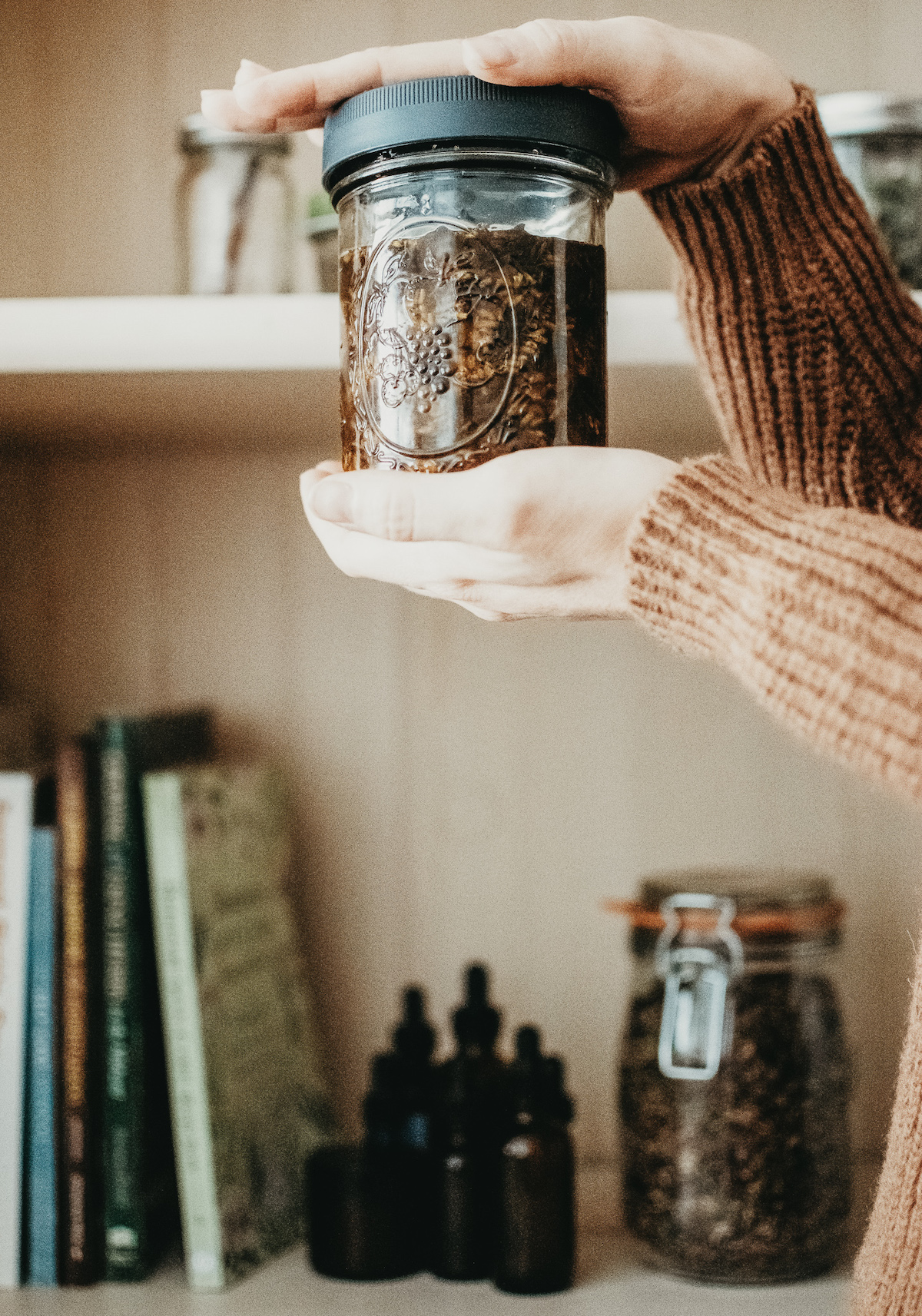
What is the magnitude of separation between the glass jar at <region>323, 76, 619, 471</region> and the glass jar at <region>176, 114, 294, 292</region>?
13.5 inches

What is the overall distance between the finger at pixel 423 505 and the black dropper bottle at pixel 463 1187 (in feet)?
1.54

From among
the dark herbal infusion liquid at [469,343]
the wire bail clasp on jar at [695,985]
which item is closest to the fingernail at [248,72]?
the dark herbal infusion liquid at [469,343]

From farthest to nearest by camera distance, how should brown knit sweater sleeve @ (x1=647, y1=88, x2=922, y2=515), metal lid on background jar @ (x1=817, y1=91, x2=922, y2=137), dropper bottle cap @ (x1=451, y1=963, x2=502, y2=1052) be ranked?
dropper bottle cap @ (x1=451, y1=963, x2=502, y2=1052), metal lid on background jar @ (x1=817, y1=91, x2=922, y2=137), brown knit sweater sleeve @ (x1=647, y1=88, x2=922, y2=515)

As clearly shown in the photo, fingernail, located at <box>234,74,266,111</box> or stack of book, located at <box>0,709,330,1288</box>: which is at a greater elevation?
fingernail, located at <box>234,74,266,111</box>

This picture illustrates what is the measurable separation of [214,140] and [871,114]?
1.49ft

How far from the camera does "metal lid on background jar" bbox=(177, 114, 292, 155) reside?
2.88 ft

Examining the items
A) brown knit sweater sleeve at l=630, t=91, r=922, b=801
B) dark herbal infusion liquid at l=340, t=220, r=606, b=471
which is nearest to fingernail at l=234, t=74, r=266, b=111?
dark herbal infusion liquid at l=340, t=220, r=606, b=471

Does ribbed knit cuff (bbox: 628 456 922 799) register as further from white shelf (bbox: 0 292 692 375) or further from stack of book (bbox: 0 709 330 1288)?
stack of book (bbox: 0 709 330 1288)

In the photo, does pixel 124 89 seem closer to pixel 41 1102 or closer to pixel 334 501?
pixel 334 501

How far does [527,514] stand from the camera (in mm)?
498

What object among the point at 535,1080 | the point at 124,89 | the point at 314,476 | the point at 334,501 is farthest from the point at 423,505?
the point at 124,89

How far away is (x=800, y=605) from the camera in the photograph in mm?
464

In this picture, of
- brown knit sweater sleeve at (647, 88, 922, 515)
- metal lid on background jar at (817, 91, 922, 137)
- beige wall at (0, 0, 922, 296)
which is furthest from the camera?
beige wall at (0, 0, 922, 296)

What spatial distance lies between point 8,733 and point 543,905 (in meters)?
0.46
